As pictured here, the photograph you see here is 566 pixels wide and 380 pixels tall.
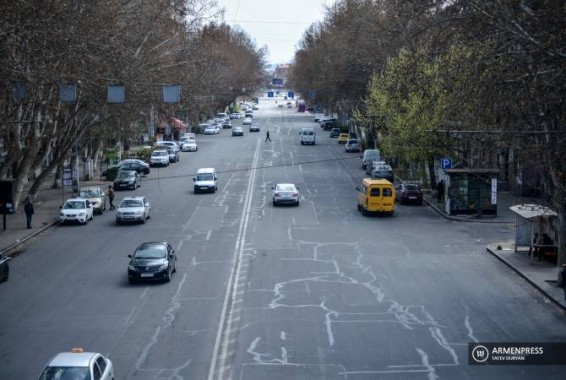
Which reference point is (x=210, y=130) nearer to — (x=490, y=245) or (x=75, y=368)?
(x=490, y=245)

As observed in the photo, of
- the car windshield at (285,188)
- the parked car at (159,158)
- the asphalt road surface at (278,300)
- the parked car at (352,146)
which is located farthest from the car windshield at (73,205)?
the parked car at (352,146)

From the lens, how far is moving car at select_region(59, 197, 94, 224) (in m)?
42.4

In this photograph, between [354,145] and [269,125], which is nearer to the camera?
[354,145]

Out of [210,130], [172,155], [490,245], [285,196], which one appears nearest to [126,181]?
[285,196]

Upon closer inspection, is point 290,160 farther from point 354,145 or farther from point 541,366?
point 541,366

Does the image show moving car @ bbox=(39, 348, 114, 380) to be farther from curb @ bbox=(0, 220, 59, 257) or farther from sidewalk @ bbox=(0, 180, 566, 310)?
curb @ bbox=(0, 220, 59, 257)

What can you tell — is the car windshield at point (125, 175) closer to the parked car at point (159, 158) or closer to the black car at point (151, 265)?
the parked car at point (159, 158)

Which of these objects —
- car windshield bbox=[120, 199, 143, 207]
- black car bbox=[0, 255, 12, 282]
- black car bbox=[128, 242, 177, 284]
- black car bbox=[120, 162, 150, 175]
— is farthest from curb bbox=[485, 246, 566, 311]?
black car bbox=[120, 162, 150, 175]

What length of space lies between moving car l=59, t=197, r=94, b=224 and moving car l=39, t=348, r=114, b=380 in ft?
87.9

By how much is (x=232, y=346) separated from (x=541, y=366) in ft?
23.7

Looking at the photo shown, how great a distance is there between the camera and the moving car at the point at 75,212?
4241cm

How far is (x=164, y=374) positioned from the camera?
18594 mm

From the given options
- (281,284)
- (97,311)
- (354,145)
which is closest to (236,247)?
(281,284)

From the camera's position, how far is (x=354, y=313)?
24094 mm
